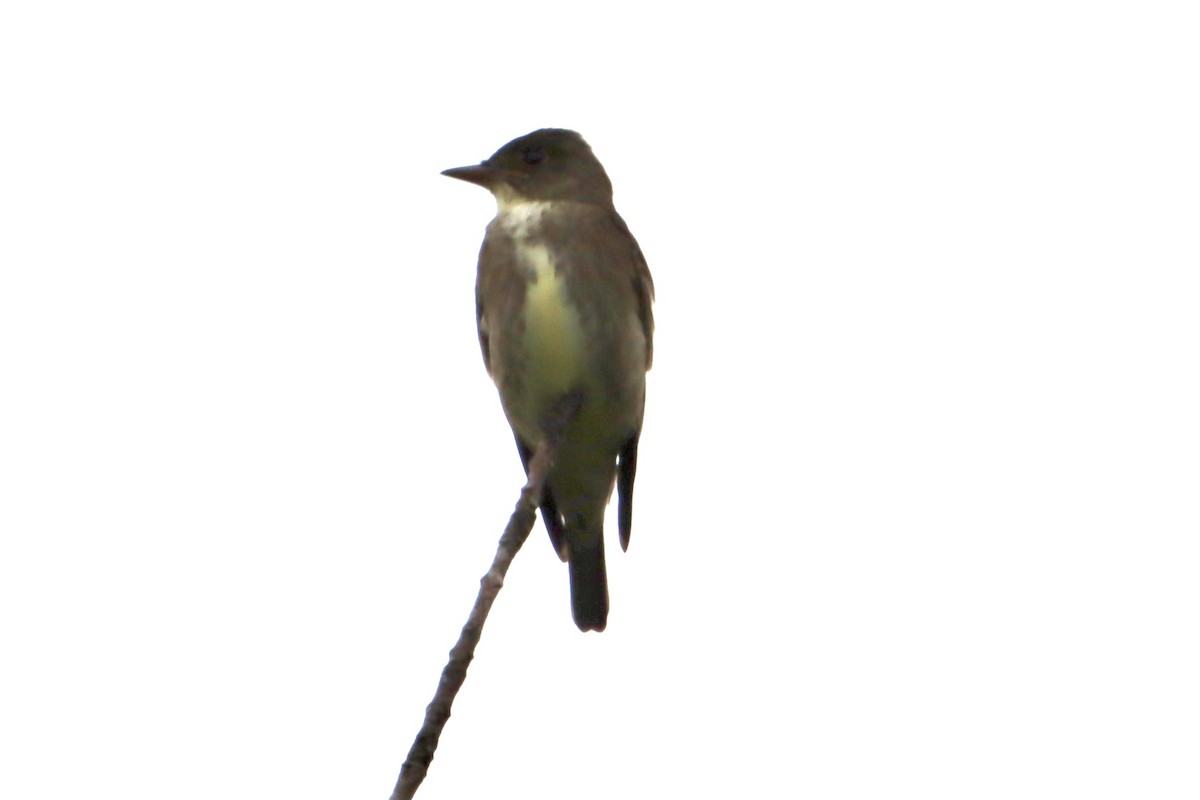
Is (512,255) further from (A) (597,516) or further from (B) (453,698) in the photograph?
(B) (453,698)

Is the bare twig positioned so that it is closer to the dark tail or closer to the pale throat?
the pale throat

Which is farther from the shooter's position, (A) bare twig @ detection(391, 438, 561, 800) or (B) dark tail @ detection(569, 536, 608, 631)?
(B) dark tail @ detection(569, 536, 608, 631)

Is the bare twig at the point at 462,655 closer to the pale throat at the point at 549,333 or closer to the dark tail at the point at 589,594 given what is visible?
the pale throat at the point at 549,333

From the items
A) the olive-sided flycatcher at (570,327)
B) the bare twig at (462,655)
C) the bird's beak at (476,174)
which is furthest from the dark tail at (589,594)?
the bare twig at (462,655)

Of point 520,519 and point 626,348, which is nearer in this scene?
point 520,519

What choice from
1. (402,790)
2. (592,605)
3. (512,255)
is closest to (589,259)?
(512,255)

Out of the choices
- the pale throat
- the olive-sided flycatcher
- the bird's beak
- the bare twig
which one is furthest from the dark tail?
the bare twig

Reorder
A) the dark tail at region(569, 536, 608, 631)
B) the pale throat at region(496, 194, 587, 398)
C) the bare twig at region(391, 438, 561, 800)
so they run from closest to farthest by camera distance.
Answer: the bare twig at region(391, 438, 561, 800), the pale throat at region(496, 194, 587, 398), the dark tail at region(569, 536, 608, 631)

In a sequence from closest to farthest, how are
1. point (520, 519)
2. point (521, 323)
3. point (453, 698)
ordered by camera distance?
point (453, 698)
point (520, 519)
point (521, 323)
